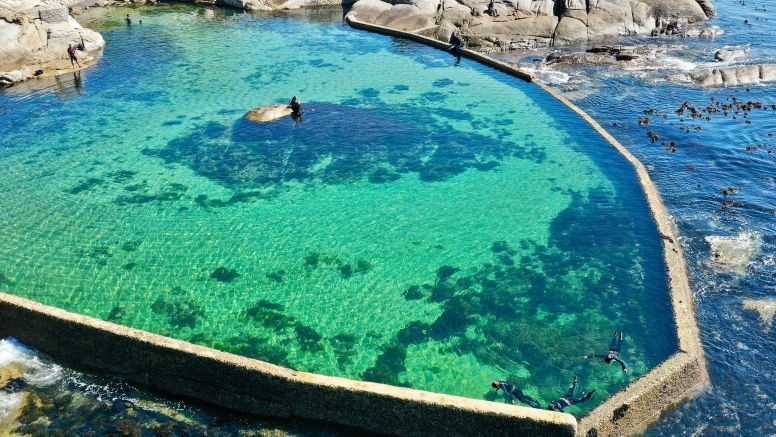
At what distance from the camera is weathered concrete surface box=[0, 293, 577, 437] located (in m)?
12.2

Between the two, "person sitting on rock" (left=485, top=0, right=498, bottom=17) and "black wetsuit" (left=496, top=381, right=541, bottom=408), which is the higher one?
"person sitting on rock" (left=485, top=0, right=498, bottom=17)

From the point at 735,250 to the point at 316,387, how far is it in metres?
14.7

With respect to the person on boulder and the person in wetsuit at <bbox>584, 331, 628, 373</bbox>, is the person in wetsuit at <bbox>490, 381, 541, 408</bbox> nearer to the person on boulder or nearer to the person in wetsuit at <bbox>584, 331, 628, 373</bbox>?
the person in wetsuit at <bbox>584, 331, 628, 373</bbox>

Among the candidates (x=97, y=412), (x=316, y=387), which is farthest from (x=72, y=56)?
(x=316, y=387)

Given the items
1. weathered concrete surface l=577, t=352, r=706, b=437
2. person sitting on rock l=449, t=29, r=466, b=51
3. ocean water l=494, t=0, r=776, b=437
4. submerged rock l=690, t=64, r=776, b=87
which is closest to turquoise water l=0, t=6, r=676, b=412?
weathered concrete surface l=577, t=352, r=706, b=437

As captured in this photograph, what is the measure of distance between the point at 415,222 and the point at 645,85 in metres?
20.1

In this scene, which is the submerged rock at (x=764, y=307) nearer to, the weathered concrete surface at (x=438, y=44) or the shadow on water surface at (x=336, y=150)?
the shadow on water surface at (x=336, y=150)

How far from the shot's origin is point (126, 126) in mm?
28422

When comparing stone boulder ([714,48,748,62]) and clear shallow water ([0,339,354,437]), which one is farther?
stone boulder ([714,48,748,62])

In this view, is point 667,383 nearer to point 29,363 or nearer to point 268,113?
point 29,363

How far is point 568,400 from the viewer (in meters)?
13.5

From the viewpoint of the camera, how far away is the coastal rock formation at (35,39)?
34.0 meters

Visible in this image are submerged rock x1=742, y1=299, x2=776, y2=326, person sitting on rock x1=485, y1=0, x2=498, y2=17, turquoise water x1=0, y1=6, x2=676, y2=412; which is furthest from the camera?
person sitting on rock x1=485, y1=0, x2=498, y2=17

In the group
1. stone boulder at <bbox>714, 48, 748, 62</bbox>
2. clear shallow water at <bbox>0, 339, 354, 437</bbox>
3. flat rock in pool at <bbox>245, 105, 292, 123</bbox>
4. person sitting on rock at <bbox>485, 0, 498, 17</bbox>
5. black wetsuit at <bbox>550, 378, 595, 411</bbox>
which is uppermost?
person sitting on rock at <bbox>485, 0, 498, 17</bbox>
